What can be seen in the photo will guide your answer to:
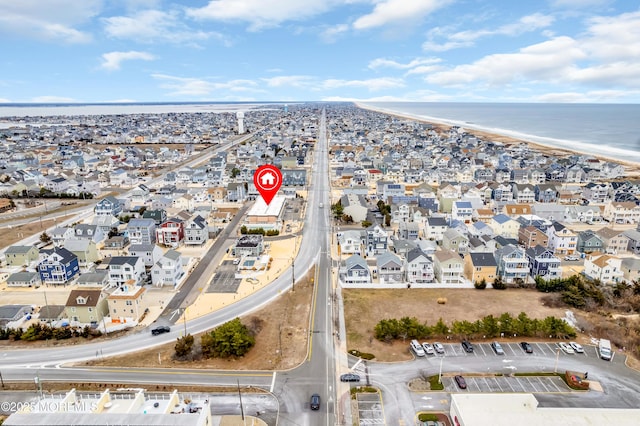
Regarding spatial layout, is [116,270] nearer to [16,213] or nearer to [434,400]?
[434,400]

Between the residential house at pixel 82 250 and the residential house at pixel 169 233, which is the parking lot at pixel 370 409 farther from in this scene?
the residential house at pixel 82 250

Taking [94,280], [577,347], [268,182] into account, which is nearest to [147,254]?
[94,280]

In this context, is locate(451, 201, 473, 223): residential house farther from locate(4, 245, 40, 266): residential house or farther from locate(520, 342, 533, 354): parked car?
locate(4, 245, 40, 266): residential house

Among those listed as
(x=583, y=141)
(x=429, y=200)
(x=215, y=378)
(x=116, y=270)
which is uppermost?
(x=583, y=141)

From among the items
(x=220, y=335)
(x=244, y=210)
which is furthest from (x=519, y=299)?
(x=244, y=210)

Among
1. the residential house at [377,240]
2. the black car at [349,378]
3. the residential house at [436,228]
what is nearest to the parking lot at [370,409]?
the black car at [349,378]
